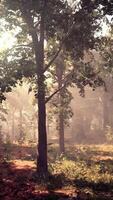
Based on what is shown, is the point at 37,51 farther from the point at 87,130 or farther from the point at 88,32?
the point at 87,130

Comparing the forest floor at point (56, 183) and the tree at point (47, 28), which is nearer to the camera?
the forest floor at point (56, 183)

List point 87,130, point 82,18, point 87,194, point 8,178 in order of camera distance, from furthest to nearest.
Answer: point 87,130
point 82,18
point 8,178
point 87,194

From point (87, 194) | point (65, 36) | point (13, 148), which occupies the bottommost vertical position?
point (87, 194)

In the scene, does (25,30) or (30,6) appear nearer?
(30,6)

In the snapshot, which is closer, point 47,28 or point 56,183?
point 56,183

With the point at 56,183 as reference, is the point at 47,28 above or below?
above

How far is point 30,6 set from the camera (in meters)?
21.4

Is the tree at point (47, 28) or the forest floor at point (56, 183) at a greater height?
the tree at point (47, 28)

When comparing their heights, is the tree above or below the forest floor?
above

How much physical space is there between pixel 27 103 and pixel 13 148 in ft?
147

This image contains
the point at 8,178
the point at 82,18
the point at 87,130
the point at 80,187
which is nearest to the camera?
the point at 80,187

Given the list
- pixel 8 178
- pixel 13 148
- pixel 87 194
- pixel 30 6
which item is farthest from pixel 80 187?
pixel 13 148

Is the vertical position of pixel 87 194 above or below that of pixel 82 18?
below

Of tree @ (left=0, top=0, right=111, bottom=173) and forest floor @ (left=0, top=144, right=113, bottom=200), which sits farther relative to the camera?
tree @ (left=0, top=0, right=111, bottom=173)
